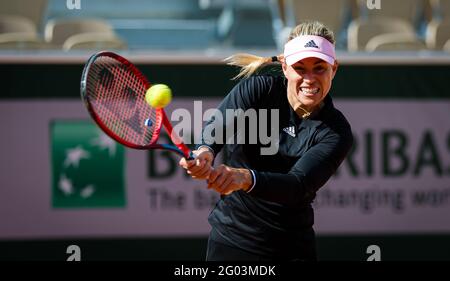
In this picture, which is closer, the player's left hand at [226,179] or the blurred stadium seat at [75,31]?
the player's left hand at [226,179]

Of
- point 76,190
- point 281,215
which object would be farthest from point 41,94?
point 281,215

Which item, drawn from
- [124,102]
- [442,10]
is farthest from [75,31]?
[124,102]

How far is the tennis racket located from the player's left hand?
22 centimetres

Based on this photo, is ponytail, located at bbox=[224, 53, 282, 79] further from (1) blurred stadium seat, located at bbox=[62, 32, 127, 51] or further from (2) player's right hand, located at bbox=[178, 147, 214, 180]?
(1) blurred stadium seat, located at bbox=[62, 32, 127, 51]

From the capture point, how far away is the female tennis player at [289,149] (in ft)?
9.37

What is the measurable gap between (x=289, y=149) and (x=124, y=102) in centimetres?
63

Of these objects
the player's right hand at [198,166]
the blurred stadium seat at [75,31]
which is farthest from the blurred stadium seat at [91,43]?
the player's right hand at [198,166]

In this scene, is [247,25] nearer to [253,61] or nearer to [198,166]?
[253,61]

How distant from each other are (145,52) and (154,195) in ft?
2.89

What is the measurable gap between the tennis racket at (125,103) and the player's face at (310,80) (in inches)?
18.6

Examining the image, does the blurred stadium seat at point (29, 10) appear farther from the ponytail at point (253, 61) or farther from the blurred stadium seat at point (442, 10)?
the ponytail at point (253, 61)

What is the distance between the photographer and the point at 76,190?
16.3 ft

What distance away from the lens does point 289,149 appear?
296cm

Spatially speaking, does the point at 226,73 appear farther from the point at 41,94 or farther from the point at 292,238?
the point at 292,238
